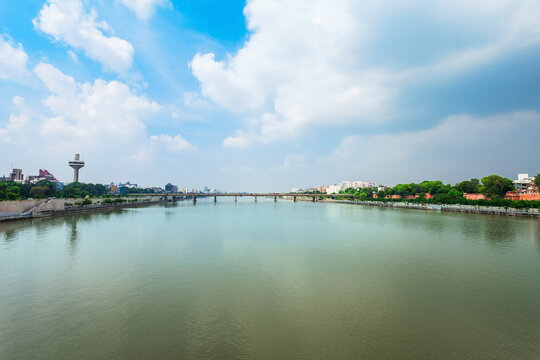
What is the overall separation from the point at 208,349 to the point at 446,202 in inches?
2900

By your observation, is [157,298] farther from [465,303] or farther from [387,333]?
[465,303]

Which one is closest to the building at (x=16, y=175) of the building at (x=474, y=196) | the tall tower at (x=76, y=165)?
the tall tower at (x=76, y=165)

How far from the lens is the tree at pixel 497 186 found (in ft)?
175

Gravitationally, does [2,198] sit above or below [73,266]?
above

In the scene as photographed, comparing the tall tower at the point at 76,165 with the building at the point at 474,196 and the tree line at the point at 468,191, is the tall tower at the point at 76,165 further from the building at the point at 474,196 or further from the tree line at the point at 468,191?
the building at the point at 474,196

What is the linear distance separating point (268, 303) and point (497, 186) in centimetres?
6790

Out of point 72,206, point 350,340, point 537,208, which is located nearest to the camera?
point 350,340

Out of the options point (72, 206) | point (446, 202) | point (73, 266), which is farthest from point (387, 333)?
point (446, 202)

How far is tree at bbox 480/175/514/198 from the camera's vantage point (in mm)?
53344

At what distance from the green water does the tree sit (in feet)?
157

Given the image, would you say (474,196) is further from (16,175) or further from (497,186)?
(16,175)

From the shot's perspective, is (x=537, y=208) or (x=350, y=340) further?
(x=537, y=208)

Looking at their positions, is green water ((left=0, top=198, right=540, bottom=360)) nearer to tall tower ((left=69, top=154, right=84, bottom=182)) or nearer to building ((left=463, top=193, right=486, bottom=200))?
building ((left=463, top=193, right=486, bottom=200))

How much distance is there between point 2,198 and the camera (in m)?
39.2
